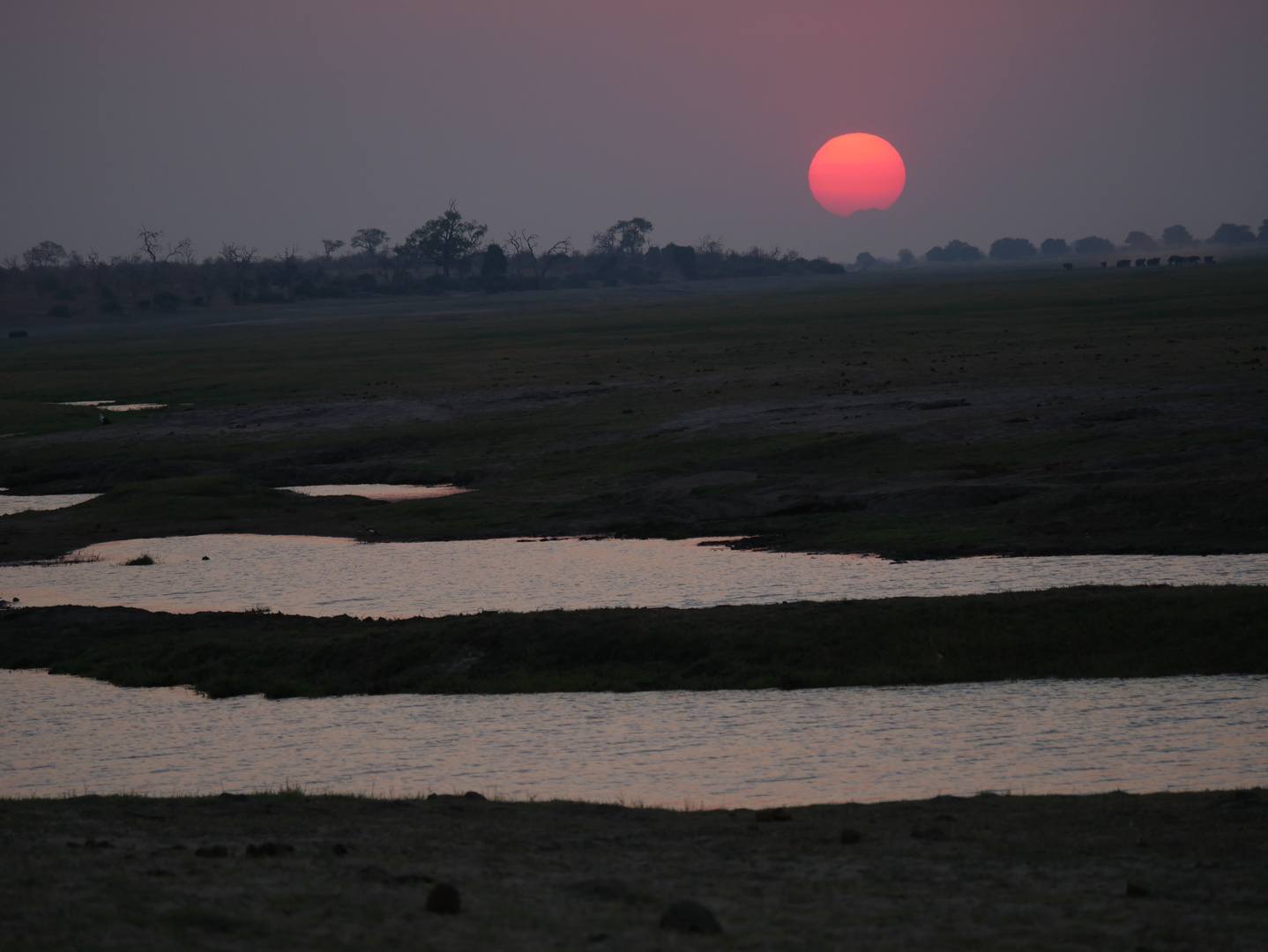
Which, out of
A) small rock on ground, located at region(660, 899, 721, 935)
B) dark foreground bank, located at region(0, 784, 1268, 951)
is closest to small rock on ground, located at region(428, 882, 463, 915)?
dark foreground bank, located at region(0, 784, 1268, 951)

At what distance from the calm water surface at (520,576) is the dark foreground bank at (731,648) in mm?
3085

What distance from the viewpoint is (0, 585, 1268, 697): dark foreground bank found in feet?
78.9

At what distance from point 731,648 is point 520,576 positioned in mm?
10018

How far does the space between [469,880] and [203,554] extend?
29842 millimetres

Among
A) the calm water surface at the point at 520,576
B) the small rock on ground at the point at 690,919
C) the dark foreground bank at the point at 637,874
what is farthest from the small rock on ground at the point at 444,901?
the calm water surface at the point at 520,576

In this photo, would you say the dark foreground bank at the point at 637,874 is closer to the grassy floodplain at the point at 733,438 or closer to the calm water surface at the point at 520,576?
the calm water surface at the point at 520,576

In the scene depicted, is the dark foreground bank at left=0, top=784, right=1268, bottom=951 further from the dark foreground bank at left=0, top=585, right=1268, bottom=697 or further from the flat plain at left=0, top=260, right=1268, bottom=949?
the dark foreground bank at left=0, top=585, right=1268, bottom=697

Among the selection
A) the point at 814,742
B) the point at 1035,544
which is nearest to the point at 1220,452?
the point at 1035,544

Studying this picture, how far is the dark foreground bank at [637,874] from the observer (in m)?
10.1

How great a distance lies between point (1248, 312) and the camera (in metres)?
92.9

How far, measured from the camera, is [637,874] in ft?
39.6

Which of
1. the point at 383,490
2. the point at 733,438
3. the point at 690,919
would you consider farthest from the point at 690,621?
the point at 383,490

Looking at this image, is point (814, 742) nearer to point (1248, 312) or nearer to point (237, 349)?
point (1248, 312)

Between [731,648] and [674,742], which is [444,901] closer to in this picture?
[674,742]
